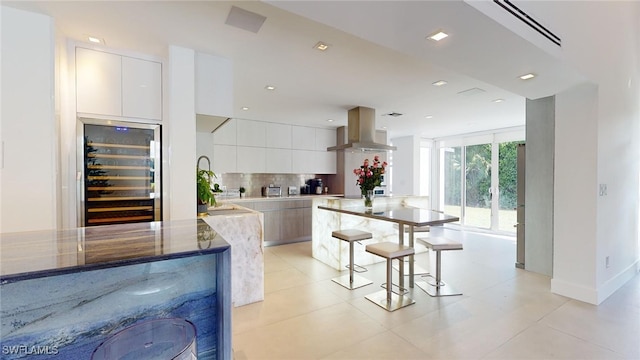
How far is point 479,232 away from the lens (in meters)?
6.62

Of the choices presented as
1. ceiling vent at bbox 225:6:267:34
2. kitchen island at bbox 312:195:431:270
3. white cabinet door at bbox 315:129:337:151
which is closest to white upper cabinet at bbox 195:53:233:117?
ceiling vent at bbox 225:6:267:34

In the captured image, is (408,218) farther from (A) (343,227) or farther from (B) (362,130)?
(B) (362,130)

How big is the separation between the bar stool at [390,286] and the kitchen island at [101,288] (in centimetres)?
187

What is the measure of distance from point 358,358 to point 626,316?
8.64 feet

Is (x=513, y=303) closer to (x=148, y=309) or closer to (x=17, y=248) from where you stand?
(x=148, y=309)

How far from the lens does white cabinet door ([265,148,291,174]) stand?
5.73m

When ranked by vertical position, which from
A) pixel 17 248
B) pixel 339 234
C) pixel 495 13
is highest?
pixel 495 13

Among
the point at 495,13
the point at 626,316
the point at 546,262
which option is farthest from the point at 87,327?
the point at 546,262

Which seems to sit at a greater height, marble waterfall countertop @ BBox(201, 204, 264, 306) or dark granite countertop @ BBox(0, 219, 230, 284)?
dark granite countertop @ BBox(0, 219, 230, 284)

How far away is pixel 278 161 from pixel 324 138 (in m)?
1.29

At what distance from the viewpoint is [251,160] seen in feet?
18.2

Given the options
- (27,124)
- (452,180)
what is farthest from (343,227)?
(452,180)

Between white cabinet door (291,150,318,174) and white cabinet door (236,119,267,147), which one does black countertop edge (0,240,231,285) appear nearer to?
white cabinet door (236,119,267,147)

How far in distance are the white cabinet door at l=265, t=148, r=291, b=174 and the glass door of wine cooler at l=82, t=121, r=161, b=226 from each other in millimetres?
2973
